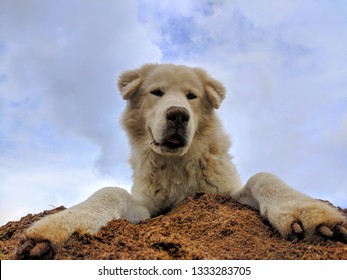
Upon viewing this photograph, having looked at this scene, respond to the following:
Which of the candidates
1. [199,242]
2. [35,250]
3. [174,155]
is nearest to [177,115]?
[174,155]

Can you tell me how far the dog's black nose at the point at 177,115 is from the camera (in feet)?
15.5

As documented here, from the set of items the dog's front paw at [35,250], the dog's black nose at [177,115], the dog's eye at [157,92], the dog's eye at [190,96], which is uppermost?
the dog's eye at [157,92]

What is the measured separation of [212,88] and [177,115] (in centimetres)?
151

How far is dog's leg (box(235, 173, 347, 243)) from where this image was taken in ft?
10.6

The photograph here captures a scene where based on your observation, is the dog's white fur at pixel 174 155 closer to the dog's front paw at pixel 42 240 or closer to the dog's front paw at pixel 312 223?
the dog's front paw at pixel 312 223

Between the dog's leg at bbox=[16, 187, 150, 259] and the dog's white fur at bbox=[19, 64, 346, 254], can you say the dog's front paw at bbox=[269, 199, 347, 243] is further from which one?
the dog's leg at bbox=[16, 187, 150, 259]

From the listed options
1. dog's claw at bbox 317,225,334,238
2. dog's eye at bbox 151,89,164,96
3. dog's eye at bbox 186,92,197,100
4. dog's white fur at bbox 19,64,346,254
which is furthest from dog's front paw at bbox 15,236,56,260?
dog's eye at bbox 186,92,197,100

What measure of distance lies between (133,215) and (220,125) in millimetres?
2024

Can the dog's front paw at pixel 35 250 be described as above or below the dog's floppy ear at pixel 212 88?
below

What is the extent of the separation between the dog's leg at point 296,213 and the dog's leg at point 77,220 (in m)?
1.44

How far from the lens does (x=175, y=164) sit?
5.45 metres

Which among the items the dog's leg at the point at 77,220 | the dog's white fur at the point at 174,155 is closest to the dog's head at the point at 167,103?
the dog's white fur at the point at 174,155
